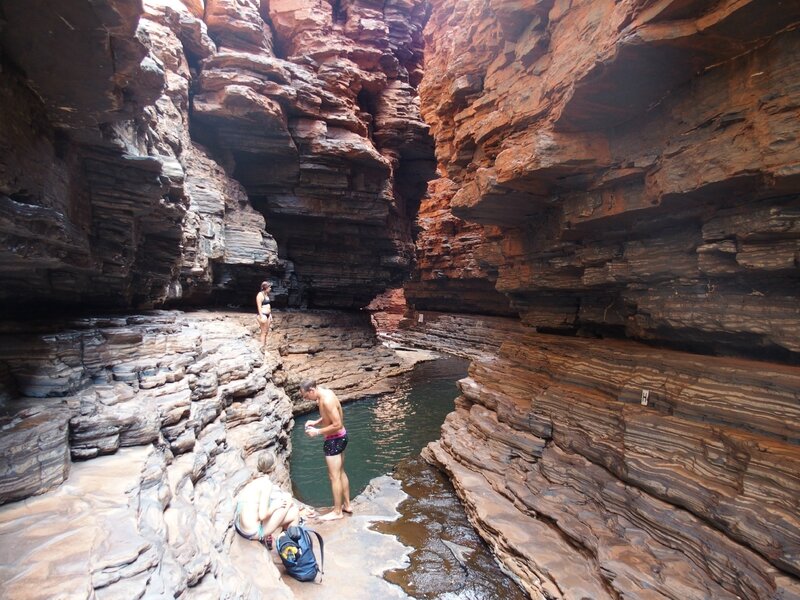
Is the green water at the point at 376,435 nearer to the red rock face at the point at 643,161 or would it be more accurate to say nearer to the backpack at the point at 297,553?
the backpack at the point at 297,553

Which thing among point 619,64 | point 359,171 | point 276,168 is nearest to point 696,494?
point 619,64

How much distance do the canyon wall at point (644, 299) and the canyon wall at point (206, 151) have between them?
6377 millimetres

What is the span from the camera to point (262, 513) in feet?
16.3

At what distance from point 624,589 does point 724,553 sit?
1.19 metres

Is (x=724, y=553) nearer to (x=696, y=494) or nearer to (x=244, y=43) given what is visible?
(x=696, y=494)

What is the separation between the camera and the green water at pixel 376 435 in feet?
32.8

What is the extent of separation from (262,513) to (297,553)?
2.04 ft

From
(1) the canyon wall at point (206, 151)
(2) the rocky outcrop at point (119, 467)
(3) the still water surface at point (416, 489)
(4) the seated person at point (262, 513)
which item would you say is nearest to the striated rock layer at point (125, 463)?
(2) the rocky outcrop at point (119, 467)

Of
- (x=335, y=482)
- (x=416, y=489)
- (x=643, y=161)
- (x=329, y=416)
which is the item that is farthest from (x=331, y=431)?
(x=643, y=161)

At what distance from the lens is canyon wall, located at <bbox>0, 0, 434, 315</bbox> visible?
163 inches

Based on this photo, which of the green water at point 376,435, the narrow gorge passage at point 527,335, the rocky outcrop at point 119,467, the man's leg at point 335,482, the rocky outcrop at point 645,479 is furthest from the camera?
the green water at point 376,435

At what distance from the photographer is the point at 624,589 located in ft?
16.1

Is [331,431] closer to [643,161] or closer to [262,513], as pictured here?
[262,513]

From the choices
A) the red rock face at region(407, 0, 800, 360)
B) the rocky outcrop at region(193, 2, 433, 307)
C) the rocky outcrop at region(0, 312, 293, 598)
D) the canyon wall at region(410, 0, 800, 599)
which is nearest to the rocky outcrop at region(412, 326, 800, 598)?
the canyon wall at region(410, 0, 800, 599)
